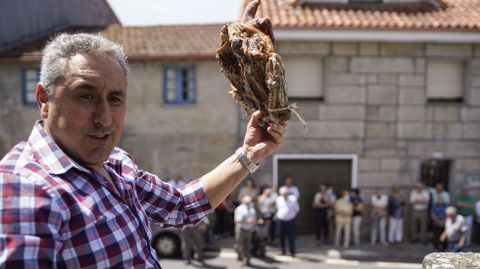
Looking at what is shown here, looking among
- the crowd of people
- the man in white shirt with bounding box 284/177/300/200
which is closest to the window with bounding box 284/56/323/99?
the man in white shirt with bounding box 284/177/300/200

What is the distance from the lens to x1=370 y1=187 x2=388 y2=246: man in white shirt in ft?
36.4

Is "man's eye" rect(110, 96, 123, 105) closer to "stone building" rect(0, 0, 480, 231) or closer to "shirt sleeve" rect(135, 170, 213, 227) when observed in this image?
"shirt sleeve" rect(135, 170, 213, 227)

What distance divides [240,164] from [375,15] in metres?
10.0

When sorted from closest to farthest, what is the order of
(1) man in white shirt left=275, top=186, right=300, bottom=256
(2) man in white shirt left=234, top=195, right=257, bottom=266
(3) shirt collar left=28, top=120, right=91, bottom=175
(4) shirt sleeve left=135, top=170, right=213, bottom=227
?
1. (3) shirt collar left=28, top=120, right=91, bottom=175
2. (4) shirt sleeve left=135, top=170, right=213, bottom=227
3. (2) man in white shirt left=234, top=195, right=257, bottom=266
4. (1) man in white shirt left=275, top=186, right=300, bottom=256

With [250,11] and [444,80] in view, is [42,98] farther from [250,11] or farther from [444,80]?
[444,80]

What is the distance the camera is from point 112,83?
5.14 feet

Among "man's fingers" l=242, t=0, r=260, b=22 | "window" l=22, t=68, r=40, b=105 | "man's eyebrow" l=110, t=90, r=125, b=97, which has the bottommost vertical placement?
"man's eyebrow" l=110, t=90, r=125, b=97

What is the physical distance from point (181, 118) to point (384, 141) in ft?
17.3

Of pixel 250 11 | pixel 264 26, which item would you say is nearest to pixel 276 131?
pixel 264 26

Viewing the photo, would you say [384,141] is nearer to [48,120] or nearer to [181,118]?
[181,118]

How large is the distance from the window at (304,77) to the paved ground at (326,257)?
373 centimetres

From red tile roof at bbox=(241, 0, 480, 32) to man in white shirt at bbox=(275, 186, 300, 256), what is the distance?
3936 millimetres

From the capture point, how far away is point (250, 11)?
232cm

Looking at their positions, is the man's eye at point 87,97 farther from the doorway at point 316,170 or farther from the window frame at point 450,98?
the window frame at point 450,98
